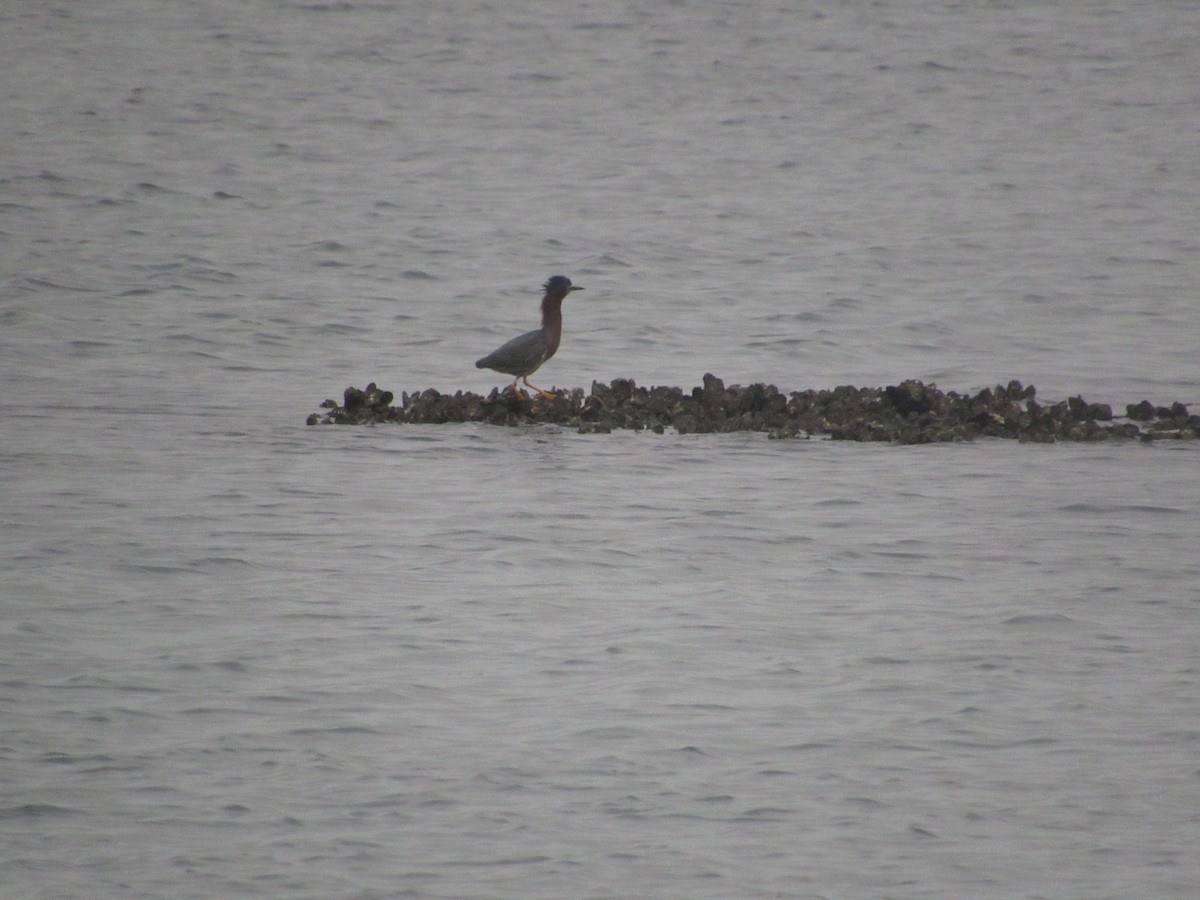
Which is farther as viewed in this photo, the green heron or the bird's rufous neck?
the bird's rufous neck

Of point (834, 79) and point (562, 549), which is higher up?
point (834, 79)

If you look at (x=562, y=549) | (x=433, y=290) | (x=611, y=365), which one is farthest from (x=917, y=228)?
(x=562, y=549)

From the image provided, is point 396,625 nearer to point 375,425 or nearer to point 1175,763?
point 1175,763

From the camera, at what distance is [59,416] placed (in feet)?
64.7

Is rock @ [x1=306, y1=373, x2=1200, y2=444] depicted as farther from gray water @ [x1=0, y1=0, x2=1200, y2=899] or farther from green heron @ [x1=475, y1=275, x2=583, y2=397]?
gray water @ [x1=0, y1=0, x2=1200, y2=899]

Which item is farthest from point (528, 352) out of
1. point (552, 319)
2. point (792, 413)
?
point (792, 413)

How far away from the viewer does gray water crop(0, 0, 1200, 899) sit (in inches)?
351

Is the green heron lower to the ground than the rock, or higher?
higher

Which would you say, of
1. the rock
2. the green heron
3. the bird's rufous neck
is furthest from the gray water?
the bird's rufous neck

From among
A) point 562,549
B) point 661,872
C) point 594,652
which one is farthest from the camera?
point 562,549

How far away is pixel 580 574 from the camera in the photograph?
13.8m

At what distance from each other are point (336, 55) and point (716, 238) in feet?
88.9

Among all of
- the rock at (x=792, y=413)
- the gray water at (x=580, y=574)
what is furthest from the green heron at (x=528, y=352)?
the gray water at (x=580, y=574)

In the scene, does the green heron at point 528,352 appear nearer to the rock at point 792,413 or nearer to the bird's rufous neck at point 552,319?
the bird's rufous neck at point 552,319
